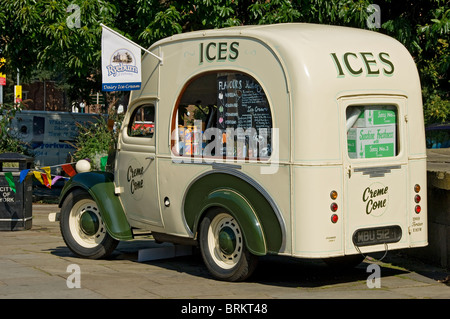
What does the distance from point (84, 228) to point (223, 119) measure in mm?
2480

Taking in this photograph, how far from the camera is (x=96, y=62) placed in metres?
16.2

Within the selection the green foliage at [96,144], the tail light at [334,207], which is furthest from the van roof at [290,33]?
the green foliage at [96,144]

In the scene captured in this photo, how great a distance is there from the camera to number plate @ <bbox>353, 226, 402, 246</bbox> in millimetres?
8086

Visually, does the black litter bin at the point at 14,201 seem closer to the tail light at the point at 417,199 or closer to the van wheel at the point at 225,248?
the van wheel at the point at 225,248

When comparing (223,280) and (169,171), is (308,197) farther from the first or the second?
(169,171)

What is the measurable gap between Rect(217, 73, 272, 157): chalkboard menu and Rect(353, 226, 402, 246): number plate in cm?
123

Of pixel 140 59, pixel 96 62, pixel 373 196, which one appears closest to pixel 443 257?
pixel 373 196

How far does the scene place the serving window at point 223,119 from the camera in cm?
827

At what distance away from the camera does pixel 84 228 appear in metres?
10.2

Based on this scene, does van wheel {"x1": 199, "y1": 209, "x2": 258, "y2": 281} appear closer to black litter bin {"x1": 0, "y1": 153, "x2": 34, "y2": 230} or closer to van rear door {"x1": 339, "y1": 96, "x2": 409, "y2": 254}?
van rear door {"x1": 339, "y1": 96, "x2": 409, "y2": 254}

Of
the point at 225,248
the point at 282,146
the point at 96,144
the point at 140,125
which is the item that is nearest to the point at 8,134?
the point at 96,144

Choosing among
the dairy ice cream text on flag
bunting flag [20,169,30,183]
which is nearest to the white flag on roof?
the dairy ice cream text on flag

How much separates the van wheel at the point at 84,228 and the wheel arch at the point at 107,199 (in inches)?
5.7

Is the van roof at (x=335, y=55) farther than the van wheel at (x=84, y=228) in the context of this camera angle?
No
